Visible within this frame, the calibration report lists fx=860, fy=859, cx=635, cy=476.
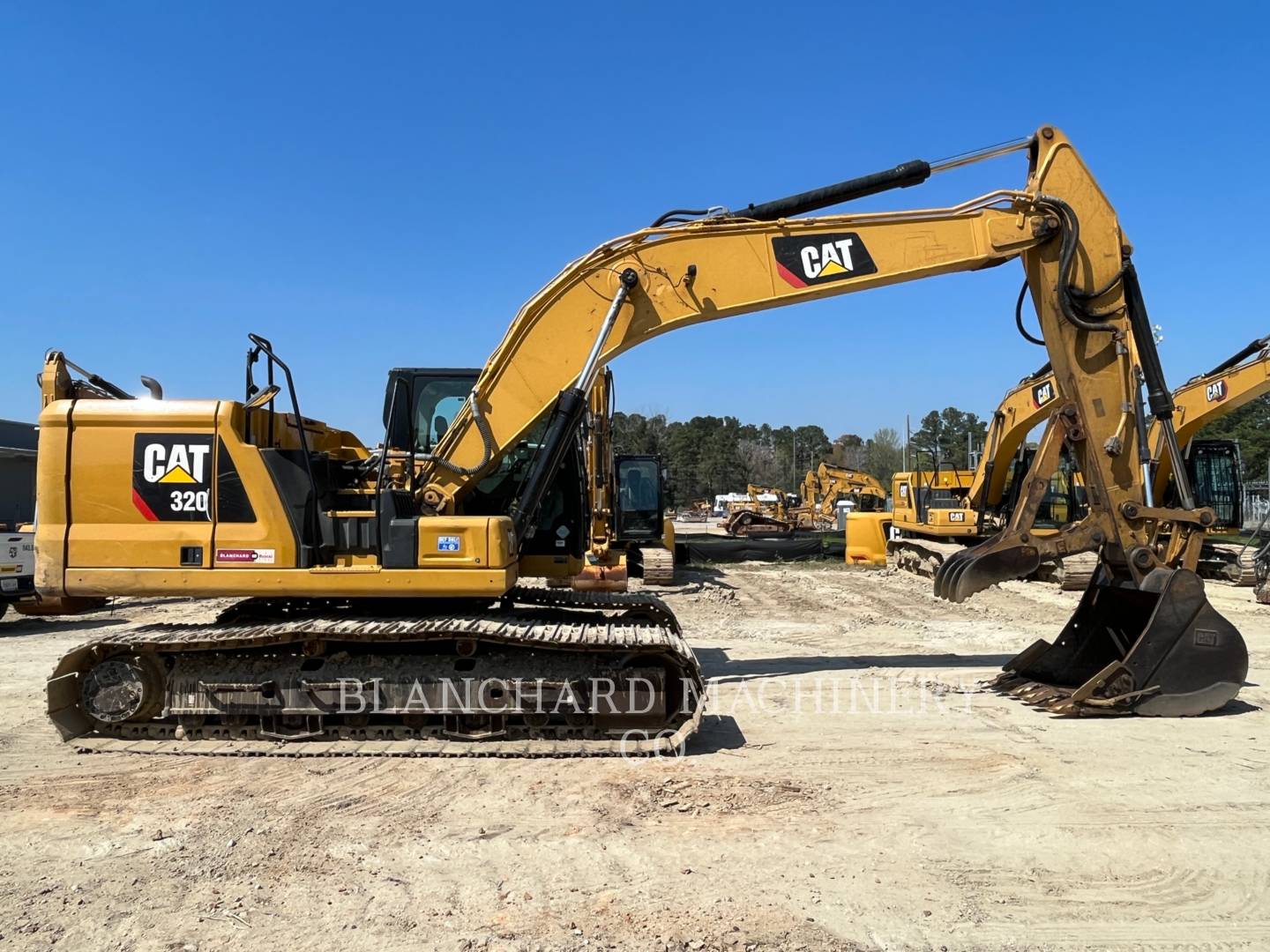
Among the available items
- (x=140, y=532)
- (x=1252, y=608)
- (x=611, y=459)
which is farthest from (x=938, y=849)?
(x=1252, y=608)

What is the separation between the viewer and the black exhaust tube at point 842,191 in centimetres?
691

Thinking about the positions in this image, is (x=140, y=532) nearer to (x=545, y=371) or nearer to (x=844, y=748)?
(x=545, y=371)

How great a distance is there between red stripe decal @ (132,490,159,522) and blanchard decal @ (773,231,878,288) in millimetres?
4910

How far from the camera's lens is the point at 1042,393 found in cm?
1656

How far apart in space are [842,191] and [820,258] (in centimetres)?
60

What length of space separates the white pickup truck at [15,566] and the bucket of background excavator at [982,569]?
12049 mm

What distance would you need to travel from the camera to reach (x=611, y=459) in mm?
13336

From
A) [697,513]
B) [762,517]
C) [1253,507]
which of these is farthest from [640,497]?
[697,513]

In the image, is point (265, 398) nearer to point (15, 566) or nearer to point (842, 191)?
point (842, 191)

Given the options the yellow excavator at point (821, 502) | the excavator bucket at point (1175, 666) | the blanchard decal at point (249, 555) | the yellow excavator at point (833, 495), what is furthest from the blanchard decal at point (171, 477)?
the yellow excavator at point (833, 495)

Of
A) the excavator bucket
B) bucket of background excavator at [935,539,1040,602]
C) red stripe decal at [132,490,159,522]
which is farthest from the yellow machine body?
the excavator bucket

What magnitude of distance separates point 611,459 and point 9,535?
8.65 m

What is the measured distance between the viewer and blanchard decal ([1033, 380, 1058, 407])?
1633 cm

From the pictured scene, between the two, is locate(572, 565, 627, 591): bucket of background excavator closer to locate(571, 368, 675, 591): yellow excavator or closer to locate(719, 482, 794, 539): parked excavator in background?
locate(571, 368, 675, 591): yellow excavator
